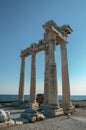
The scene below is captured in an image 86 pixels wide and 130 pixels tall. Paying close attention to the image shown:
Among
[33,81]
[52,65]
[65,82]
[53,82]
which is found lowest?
[53,82]

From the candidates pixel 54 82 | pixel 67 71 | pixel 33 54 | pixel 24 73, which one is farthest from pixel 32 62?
pixel 54 82

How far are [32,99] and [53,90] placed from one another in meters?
10.2

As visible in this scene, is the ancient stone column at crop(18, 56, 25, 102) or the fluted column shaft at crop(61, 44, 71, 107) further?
the ancient stone column at crop(18, 56, 25, 102)

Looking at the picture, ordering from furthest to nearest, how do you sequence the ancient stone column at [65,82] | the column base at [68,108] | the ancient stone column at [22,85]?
the ancient stone column at [22,85] < the ancient stone column at [65,82] < the column base at [68,108]

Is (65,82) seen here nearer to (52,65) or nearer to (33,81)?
(52,65)

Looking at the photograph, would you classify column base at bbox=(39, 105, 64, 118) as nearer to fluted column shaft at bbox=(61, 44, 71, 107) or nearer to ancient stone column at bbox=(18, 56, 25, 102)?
fluted column shaft at bbox=(61, 44, 71, 107)

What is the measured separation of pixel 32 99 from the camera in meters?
28.2

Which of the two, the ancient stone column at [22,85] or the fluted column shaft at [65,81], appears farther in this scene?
the ancient stone column at [22,85]

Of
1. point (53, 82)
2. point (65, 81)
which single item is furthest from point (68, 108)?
point (53, 82)

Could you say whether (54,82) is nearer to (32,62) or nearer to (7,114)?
(7,114)

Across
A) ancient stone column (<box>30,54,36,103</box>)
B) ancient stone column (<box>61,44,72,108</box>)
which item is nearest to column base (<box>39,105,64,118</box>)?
ancient stone column (<box>61,44,72,108</box>)

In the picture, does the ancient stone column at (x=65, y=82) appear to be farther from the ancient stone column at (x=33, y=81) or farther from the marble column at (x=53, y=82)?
the ancient stone column at (x=33, y=81)

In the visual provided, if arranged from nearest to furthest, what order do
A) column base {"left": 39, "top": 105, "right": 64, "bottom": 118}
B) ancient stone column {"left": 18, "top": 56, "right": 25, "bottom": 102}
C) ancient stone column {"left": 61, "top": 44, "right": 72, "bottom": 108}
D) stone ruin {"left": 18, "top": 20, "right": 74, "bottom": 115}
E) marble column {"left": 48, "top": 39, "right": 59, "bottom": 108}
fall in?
column base {"left": 39, "top": 105, "right": 64, "bottom": 118}, marble column {"left": 48, "top": 39, "right": 59, "bottom": 108}, stone ruin {"left": 18, "top": 20, "right": 74, "bottom": 115}, ancient stone column {"left": 61, "top": 44, "right": 72, "bottom": 108}, ancient stone column {"left": 18, "top": 56, "right": 25, "bottom": 102}

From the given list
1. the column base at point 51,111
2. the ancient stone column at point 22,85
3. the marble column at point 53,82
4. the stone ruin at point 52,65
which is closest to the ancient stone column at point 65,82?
the stone ruin at point 52,65
